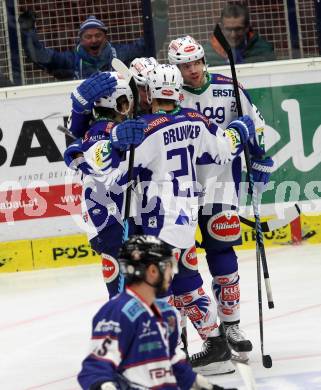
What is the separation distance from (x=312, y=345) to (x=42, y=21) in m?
3.87

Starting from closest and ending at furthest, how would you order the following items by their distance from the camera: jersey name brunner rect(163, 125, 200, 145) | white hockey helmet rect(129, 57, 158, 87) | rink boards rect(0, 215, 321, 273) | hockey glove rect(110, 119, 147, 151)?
hockey glove rect(110, 119, 147, 151), jersey name brunner rect(163, 125, 200, 145), white hockey helmet rect(129, 57, 158, 87), rink boards rect(0, 215, 321, 273)

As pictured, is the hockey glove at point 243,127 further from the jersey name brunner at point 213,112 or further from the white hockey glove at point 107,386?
the white hockey glove at point 107,386

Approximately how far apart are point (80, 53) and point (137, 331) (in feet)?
18.4

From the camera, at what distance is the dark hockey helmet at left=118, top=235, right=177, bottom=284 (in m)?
3.82

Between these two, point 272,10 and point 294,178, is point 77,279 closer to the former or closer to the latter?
point 294,178

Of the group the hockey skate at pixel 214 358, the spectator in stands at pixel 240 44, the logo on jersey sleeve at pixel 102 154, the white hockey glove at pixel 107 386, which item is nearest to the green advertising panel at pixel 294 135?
the spectator in stands at pixel 240 44

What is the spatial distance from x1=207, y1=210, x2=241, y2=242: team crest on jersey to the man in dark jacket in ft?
10.8

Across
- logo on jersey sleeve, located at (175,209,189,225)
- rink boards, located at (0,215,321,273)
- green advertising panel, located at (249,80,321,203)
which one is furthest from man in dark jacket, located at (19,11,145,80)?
logo on jersey sleeve, located at (175,209,189,225)

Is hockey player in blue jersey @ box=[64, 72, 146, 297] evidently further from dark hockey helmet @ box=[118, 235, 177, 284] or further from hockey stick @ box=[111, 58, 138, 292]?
dark hockey helmet @ box=[118, 235, 177, 284]

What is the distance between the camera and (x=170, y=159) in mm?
5465

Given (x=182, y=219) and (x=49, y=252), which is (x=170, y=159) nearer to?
(x=182, y=219)

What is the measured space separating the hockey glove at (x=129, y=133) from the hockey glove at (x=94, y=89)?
35 cm

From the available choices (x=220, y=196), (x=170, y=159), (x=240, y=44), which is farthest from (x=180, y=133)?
(x=240, y=44)

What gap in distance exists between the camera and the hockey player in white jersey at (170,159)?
5.45m
